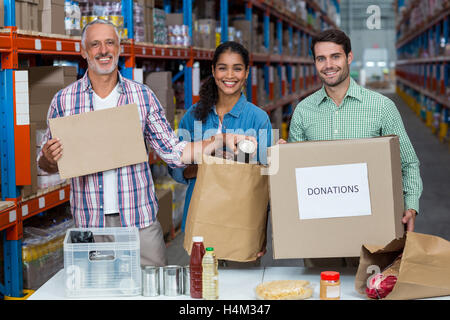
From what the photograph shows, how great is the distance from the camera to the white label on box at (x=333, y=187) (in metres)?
2.11

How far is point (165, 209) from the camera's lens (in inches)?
200

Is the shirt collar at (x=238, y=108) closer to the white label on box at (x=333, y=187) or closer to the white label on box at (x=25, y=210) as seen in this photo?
the white label on box at (x=333, y=187)

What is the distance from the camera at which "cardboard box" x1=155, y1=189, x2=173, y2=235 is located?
498 cm

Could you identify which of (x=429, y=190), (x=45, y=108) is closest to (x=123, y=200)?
(x=45, y=108)

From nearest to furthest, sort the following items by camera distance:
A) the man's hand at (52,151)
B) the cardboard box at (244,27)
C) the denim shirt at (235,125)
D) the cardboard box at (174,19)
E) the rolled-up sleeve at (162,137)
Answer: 1. the man's hand at (52,151)
2. the rolled-up sleeve at (162,137)
3. the denim shirt at (235,125)
4. the cardboard box at (174,19)
5. the cardboard box at (244,27)

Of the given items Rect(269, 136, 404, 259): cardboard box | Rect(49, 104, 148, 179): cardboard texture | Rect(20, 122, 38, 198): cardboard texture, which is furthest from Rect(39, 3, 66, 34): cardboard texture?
Rect(269, 136, 404, 259): cardboard box

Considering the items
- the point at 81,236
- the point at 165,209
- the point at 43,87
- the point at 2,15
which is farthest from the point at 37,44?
the point at 165,209

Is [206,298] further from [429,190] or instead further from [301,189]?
[429,190]

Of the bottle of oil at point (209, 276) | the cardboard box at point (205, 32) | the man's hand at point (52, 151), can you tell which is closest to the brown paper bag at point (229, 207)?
the bottle of oil at point (209, 276)

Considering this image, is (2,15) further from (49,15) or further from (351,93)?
(351,93)

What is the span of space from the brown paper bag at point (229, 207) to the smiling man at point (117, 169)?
0.88 ft

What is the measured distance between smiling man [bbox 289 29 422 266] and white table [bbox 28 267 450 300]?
59 centimetres

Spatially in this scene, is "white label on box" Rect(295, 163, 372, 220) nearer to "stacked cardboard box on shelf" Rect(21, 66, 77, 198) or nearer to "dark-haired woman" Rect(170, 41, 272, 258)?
"dark-haired woman" Rect(170, 41, 272, 258)

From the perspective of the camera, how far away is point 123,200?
259 cm
